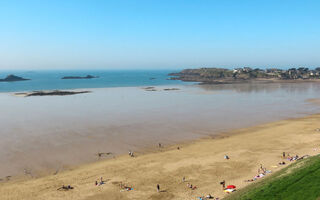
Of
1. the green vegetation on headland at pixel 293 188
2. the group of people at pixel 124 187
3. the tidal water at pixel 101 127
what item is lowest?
the group of people at pixel 124 187

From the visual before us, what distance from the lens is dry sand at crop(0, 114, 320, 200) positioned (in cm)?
2005

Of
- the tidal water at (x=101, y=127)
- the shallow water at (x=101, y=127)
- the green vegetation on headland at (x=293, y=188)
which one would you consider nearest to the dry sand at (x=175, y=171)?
the tidal water at (x=101, y=127)

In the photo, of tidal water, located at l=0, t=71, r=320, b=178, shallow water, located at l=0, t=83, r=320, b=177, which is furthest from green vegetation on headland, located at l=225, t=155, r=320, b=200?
shallow water, located at l=0, t=83, r=320, b=177

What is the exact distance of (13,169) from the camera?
25.3 meters

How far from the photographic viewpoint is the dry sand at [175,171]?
20.0 metres

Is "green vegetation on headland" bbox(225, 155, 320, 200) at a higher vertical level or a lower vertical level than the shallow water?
higher

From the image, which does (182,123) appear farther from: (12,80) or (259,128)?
(12,80)

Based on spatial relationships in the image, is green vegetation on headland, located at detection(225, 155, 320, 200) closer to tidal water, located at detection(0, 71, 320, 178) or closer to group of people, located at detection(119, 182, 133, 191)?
group of people, located at detection(119, 182, 133, 191)

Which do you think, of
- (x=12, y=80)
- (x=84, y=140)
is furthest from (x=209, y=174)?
(x=12, y=80)

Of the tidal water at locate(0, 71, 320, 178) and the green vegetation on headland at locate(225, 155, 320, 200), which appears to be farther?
the tidal water at locate(0, 71, 320, 178)

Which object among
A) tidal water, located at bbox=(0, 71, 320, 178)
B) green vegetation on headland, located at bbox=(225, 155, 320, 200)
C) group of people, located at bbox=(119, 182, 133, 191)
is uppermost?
green vegetation on headland, located at bbox=(225, 155, 320, 200)

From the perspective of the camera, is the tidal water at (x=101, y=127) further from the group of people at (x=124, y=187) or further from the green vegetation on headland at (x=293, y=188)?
the green vegetation on headland at (x=293, y=188)

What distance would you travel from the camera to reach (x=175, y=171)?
78.5 ft

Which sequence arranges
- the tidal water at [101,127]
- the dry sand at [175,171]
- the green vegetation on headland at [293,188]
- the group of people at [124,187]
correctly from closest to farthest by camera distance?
the green vegetation on headland at [293,188], the dry sand at [175,171], the group of people at [124,187], the tidal water at [101,127]
